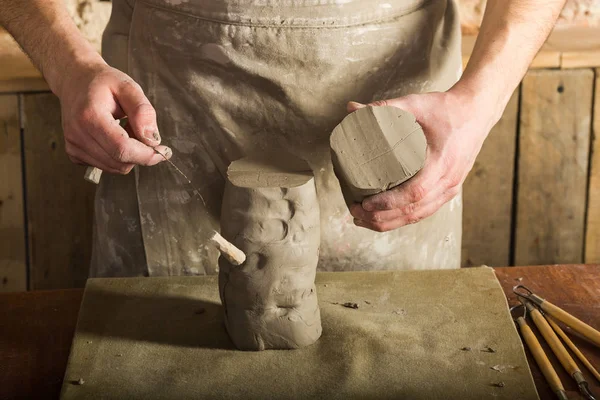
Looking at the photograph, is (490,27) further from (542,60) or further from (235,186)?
(542,60)

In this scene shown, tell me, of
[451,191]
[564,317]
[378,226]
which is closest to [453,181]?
[451,191]

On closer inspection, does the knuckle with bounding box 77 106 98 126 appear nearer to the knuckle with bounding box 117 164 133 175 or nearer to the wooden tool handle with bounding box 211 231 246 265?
the knuckle with bounding box 117 164 133 175

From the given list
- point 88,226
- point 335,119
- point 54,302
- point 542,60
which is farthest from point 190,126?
point 542,60

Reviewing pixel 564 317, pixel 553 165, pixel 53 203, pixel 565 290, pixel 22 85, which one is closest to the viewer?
pixel 564 317

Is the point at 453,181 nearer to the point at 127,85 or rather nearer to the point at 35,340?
the point at 127,85

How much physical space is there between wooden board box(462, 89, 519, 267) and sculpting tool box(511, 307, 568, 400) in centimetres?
128

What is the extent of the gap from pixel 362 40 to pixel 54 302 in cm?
65

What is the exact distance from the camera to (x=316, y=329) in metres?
1.16

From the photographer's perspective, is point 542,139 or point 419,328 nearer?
point 419,328

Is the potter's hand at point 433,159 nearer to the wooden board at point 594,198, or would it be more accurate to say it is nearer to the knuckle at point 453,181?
the knuckle at point 453,181

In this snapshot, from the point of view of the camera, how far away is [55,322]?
124 centimetres

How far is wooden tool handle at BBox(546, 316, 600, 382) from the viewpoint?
1.07 metres

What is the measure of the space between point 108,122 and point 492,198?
1.60 metres

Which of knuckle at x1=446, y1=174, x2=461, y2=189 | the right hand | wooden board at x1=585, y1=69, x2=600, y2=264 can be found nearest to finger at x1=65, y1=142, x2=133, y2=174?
the right hand
